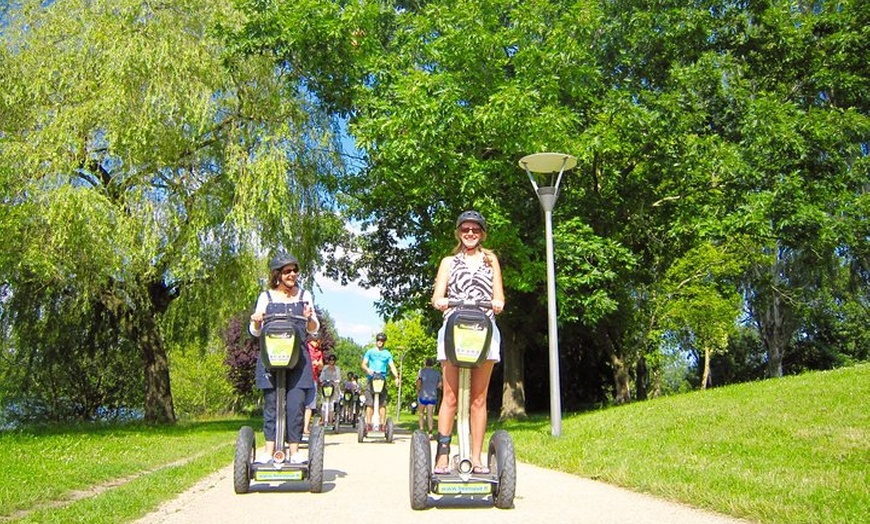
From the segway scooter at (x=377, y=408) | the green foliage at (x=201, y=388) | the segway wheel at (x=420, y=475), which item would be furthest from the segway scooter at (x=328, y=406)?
the green foliage at (x=201, y=388)

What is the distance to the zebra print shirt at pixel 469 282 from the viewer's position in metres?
5.28

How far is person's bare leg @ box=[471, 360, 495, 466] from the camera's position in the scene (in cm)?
516

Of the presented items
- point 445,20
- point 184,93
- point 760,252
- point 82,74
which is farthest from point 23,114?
point 760,252

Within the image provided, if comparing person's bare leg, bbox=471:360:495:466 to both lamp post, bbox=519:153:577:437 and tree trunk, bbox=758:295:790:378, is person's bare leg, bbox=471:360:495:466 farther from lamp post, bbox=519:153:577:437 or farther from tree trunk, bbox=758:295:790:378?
tree trunk, bbox=758:295:790:378

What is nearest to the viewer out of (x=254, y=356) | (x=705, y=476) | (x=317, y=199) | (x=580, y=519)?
(x=580, y=519)

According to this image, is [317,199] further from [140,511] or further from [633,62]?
[140,511]

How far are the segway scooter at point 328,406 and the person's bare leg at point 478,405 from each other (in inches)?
389

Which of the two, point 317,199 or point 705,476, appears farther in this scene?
point 317,199

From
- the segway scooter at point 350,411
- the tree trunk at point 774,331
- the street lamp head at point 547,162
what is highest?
the street lamp head at point 547,162

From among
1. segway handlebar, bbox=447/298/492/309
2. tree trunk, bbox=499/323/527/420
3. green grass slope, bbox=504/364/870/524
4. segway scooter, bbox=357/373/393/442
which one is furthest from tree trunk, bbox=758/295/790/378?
segway handlebar, bbox=447/298/492/309

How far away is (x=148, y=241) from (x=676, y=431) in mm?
9912

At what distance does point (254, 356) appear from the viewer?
3344 cm

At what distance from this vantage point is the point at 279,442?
19.1 ft

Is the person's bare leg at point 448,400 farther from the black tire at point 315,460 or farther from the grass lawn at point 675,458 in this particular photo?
the grass lawn at point 675,458
